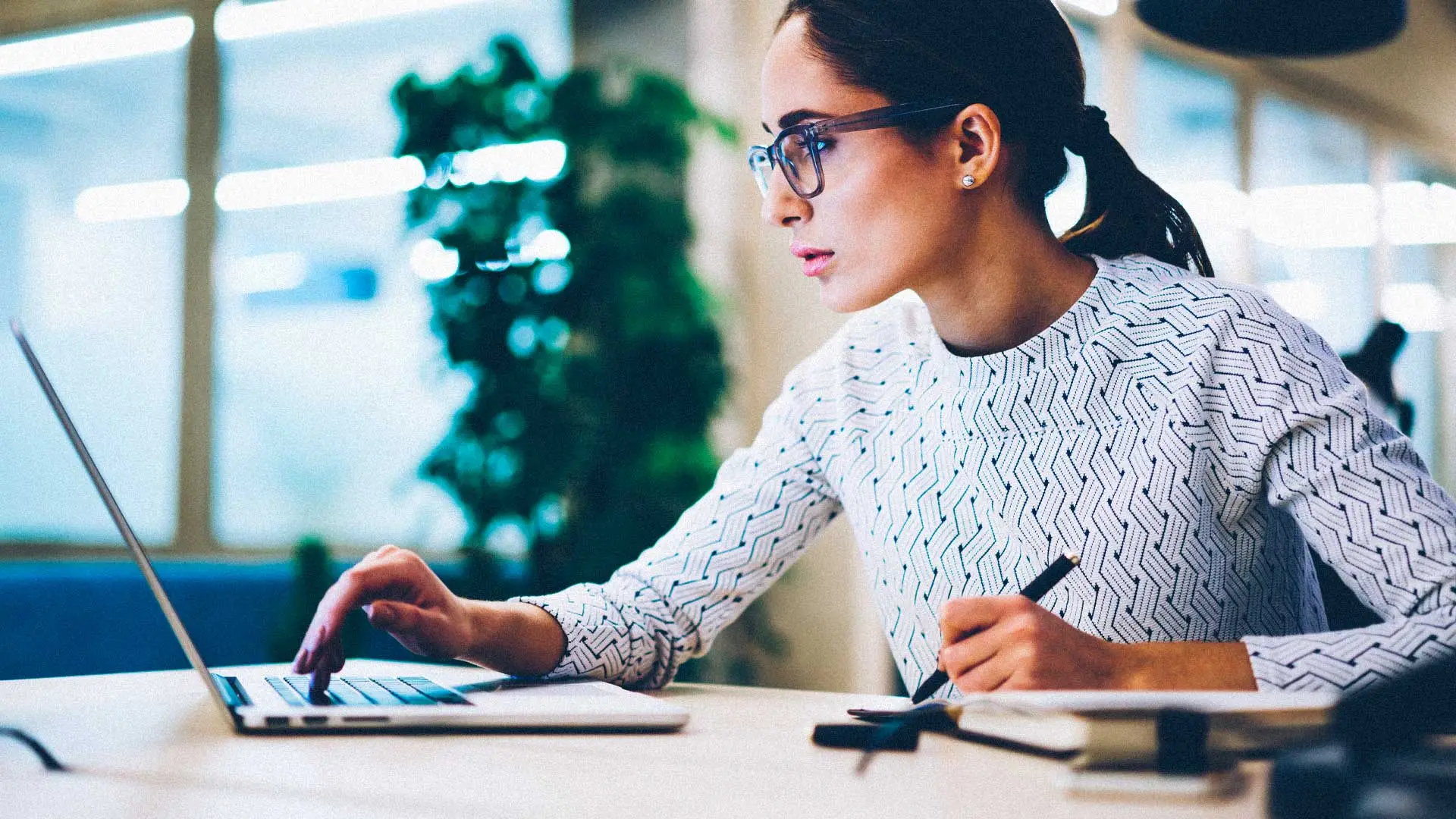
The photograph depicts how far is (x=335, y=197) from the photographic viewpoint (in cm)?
411

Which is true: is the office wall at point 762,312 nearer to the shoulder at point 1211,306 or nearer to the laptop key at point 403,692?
the shoulder at point 1211,306

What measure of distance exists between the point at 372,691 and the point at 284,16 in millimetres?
3852

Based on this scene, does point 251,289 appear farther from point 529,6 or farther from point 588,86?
point 588,86

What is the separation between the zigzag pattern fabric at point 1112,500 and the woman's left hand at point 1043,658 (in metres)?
0.06

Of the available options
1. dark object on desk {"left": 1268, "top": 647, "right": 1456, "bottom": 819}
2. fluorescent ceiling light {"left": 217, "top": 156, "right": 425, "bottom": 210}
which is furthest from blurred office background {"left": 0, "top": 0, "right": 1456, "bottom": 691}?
dark object on desk {"left": 1268, "top": 647, "right": 1456, "bottom": 819}

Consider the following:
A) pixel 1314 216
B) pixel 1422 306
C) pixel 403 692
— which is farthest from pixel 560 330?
pixel 1422 306

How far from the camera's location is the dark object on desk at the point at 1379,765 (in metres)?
0.45

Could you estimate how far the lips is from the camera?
118 centimetres

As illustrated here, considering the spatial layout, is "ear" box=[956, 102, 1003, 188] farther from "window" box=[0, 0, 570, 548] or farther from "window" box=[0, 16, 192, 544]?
"window" box=[0, 16, 192, 544]

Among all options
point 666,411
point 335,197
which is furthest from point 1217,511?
point 335,197

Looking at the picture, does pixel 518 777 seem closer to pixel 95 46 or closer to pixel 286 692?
pixel 286 692

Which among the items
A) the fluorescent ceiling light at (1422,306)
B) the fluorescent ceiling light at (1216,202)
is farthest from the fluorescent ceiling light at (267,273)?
the fluorescent ceiling light at (1422,306)

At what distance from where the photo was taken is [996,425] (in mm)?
1159

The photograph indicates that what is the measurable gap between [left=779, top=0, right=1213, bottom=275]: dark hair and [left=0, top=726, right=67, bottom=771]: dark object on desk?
84cm
